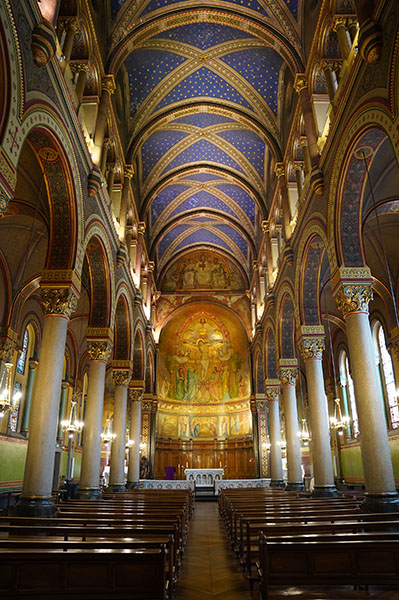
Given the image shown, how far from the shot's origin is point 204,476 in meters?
28.1

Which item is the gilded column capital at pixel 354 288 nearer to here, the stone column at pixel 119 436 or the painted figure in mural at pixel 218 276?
the stone column at pixel 119 436

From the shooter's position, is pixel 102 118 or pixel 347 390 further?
pixel 347 390

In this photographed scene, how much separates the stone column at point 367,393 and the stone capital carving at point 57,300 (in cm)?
686

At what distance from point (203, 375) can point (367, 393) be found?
25.7 meters

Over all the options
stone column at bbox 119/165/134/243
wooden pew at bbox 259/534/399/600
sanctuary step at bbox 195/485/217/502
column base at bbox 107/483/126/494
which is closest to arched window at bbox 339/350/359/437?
sanctuary step at bbox 195/485/217/502

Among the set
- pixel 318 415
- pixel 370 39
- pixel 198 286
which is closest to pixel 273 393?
pixel 318 415

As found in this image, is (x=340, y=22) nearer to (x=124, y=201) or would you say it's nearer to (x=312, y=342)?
(x=312, y=342)

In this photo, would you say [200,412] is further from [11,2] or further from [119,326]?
[11,2]

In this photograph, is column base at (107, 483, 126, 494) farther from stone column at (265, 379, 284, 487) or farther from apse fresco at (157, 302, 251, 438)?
apse fresco at (157, 302, 251, 438)

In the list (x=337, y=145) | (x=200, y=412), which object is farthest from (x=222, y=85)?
(x=200, y=412)

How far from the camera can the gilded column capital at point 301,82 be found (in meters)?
15.3

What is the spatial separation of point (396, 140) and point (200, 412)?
29.3m

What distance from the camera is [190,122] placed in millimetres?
22766

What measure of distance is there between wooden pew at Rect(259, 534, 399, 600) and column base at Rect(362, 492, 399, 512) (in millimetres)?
4123
